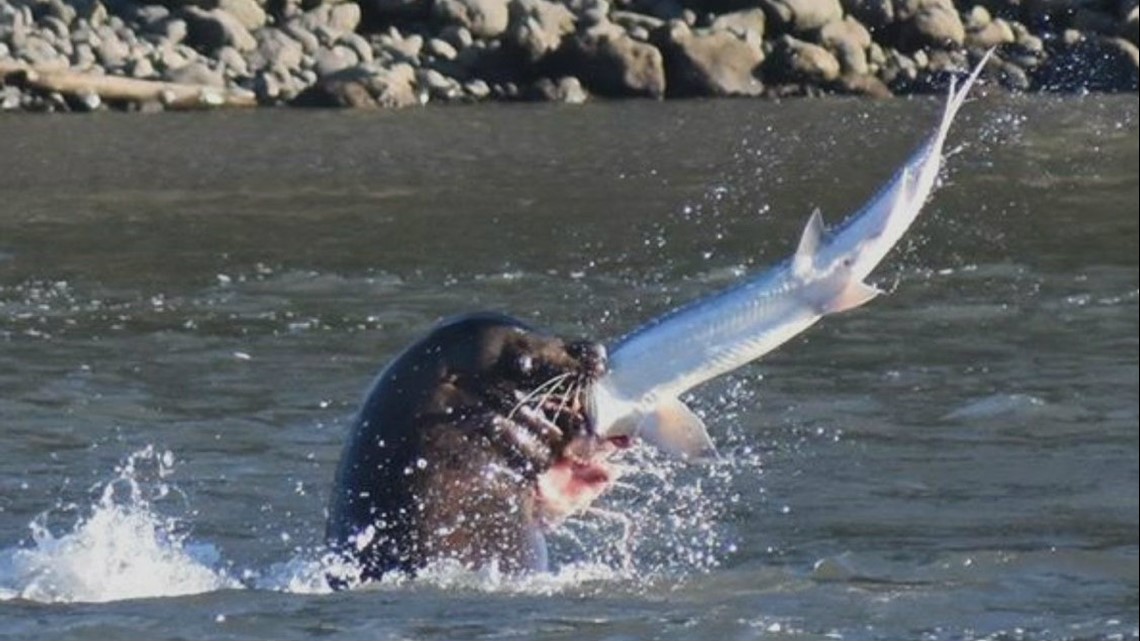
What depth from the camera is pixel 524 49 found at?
27.7 metres

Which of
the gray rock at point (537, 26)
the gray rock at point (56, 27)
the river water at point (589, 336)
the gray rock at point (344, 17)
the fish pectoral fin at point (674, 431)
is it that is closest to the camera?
the fish pectoral fin at point (674, 431)

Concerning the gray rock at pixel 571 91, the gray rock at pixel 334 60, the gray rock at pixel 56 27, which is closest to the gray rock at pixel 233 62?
the gray rock at pixel 334 60

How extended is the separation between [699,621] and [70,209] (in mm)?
12078

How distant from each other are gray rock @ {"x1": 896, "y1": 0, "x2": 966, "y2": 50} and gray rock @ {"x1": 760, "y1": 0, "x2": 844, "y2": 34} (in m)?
0.73

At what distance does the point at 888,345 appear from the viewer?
13.5 m

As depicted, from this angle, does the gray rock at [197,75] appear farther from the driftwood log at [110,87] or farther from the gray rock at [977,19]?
the gray rock at [977,19]

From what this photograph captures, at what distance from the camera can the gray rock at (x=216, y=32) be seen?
2772cm

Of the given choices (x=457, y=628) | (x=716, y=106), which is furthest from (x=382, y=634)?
(x=716, y=106)

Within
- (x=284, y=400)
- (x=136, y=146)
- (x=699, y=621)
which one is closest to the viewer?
(x=699, y=621)

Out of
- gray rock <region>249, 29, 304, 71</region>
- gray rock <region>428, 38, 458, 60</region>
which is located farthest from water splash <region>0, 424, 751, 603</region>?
gray rock <region>428, 38, 458, 60</region>

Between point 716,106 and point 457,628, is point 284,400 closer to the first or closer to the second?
point 457,628

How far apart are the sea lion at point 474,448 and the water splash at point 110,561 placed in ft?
3.11

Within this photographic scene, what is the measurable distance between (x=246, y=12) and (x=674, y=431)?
2208 centimetres

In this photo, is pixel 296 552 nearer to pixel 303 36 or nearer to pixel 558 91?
pixel 558 91
